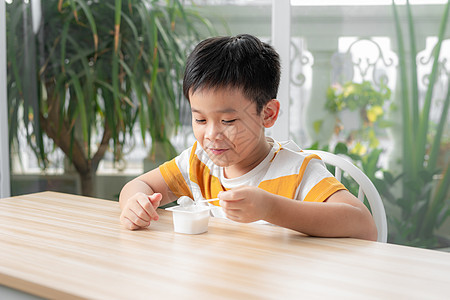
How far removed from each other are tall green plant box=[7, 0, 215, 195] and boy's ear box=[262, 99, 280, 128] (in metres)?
1.29

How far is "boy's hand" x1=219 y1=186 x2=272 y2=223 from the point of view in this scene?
2.47ft

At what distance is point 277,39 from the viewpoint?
2.07 meters

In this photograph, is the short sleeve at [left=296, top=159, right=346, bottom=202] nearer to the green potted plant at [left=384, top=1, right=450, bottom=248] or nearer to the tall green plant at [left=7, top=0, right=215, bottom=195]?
the green potted plant at [left=384, top=1, right=450, bottom=248]

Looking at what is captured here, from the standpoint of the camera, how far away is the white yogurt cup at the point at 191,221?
2.61 ft

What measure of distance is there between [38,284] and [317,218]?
0.45 meters

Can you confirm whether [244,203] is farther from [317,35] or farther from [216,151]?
[317,35]

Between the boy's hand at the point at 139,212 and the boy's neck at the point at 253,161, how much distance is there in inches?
9.6

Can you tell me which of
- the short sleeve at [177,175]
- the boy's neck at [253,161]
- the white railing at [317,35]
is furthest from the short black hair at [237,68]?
the white railing at [317,35]

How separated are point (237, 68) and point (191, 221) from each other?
344 mm

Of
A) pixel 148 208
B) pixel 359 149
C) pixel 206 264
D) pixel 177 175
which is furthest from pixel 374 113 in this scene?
pixel 206 264

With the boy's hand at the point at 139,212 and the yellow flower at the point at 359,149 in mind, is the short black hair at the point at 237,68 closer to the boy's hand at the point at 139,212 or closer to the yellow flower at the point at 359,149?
the boy's hand at the point at 139,212

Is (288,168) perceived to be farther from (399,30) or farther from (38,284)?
(399,30)

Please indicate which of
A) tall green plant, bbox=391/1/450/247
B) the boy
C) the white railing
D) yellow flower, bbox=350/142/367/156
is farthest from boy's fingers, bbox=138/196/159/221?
tall green plant, bbox=391/1/450/247

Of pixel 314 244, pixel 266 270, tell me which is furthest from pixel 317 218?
Answer: pixel 266 270
